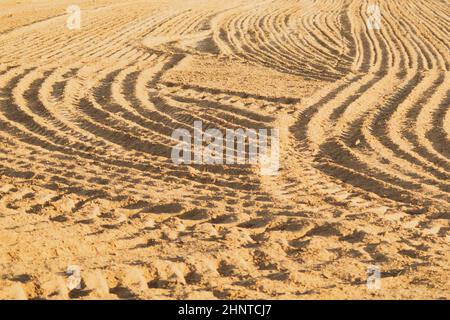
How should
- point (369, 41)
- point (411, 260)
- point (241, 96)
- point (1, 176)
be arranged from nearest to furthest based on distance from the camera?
1. point (411, 260)
2. point (1, 176)
3. point (241, 96)
4. point (369, 41)

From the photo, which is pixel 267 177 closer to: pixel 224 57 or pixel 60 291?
pixel 60 291

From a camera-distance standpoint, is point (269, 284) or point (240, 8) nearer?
point (269, 284)

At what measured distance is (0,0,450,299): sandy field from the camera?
177 inches

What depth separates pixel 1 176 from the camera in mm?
6684

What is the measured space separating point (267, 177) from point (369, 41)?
398 inches

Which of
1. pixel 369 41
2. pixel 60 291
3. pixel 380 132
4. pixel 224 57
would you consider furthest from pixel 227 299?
pixel 369 41

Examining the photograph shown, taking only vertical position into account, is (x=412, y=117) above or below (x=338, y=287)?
above

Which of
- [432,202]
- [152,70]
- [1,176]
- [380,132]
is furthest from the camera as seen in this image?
[152,70]

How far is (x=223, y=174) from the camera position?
685cm

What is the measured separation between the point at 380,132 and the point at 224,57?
6.01 meters

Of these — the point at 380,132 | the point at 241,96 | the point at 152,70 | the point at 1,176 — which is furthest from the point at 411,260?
the point at 152,70

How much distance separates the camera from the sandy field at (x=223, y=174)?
4.51 m

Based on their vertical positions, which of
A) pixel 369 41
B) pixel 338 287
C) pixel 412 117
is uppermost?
pixel 369 41

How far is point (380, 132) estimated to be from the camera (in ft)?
27.3
